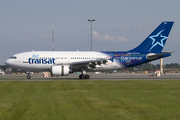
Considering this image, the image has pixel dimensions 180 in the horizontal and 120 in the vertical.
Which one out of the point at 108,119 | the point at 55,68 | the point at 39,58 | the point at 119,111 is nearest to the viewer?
the point at 108,119

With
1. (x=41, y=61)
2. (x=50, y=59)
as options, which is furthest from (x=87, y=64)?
(x=41, y=61)

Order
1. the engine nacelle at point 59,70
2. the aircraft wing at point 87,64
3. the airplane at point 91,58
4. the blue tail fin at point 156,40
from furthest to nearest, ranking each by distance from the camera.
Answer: the blue tail fin at point 156,40
the airplane at point 91,58
the aircraft wing at point 87,64
the engine nacelle at point 59,70

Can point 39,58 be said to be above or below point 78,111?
above

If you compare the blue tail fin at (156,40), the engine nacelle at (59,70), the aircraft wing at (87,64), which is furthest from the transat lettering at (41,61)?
the blue tail fin at (156,40)

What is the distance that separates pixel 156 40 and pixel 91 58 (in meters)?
11.6

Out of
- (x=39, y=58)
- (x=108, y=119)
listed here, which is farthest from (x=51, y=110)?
(x=39, y=58)

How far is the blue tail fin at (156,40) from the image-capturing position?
40.3 m

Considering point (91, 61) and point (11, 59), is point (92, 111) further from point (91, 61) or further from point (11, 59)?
point (11, 59)

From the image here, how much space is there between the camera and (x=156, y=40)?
40.4 meters

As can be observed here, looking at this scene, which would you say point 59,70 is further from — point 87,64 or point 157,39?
point 157,39

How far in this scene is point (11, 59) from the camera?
37750mm

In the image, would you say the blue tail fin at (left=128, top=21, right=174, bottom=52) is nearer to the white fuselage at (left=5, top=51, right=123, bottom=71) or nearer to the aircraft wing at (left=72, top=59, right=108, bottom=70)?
the white fuselage at (left=5, top=51, right=123, bottom=71)

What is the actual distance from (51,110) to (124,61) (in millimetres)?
28865

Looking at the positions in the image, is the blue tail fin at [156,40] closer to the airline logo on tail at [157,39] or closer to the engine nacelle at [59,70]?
the airline logo on tail at [157,39]
